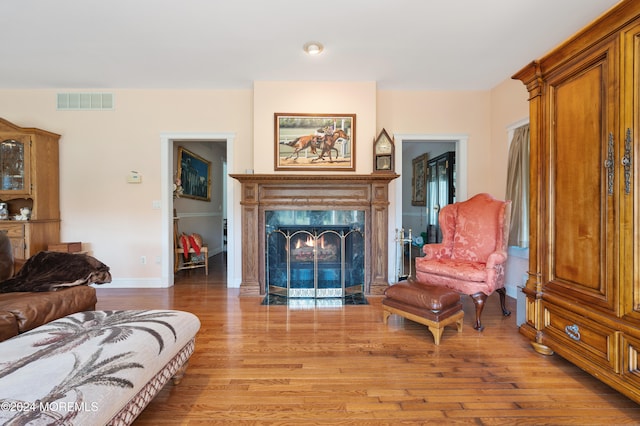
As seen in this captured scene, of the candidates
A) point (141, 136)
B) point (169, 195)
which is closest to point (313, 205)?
point (169, 195)

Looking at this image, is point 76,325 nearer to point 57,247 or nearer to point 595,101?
point 57,247

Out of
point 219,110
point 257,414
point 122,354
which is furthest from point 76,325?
point 219,110

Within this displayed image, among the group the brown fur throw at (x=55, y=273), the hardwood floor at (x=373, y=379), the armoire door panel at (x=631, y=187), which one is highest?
the armoire door panel at (x=631, y=187)

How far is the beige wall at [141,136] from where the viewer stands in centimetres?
396

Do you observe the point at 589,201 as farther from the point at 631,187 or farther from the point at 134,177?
the point at 134,177

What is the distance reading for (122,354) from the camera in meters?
1.26

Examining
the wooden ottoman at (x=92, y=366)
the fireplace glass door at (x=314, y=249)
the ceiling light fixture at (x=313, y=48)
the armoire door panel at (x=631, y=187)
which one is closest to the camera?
the wooden ottoman at (x=92, y=366)

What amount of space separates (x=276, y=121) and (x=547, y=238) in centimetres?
302

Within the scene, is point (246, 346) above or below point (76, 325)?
below

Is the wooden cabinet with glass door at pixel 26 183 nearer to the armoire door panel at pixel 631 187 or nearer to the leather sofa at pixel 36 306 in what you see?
the leather sofa at pixel 36 306

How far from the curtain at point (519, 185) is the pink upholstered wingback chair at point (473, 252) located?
524 mm

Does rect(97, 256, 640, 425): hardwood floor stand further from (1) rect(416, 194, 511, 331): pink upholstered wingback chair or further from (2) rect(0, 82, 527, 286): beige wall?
(2) rect(0, 82, 527, 286): beige wall

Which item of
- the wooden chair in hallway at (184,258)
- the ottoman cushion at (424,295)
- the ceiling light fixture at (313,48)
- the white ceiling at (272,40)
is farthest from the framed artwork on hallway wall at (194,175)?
the ottoman cushion at (424,295)

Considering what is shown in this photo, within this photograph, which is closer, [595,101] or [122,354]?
[122,354]
